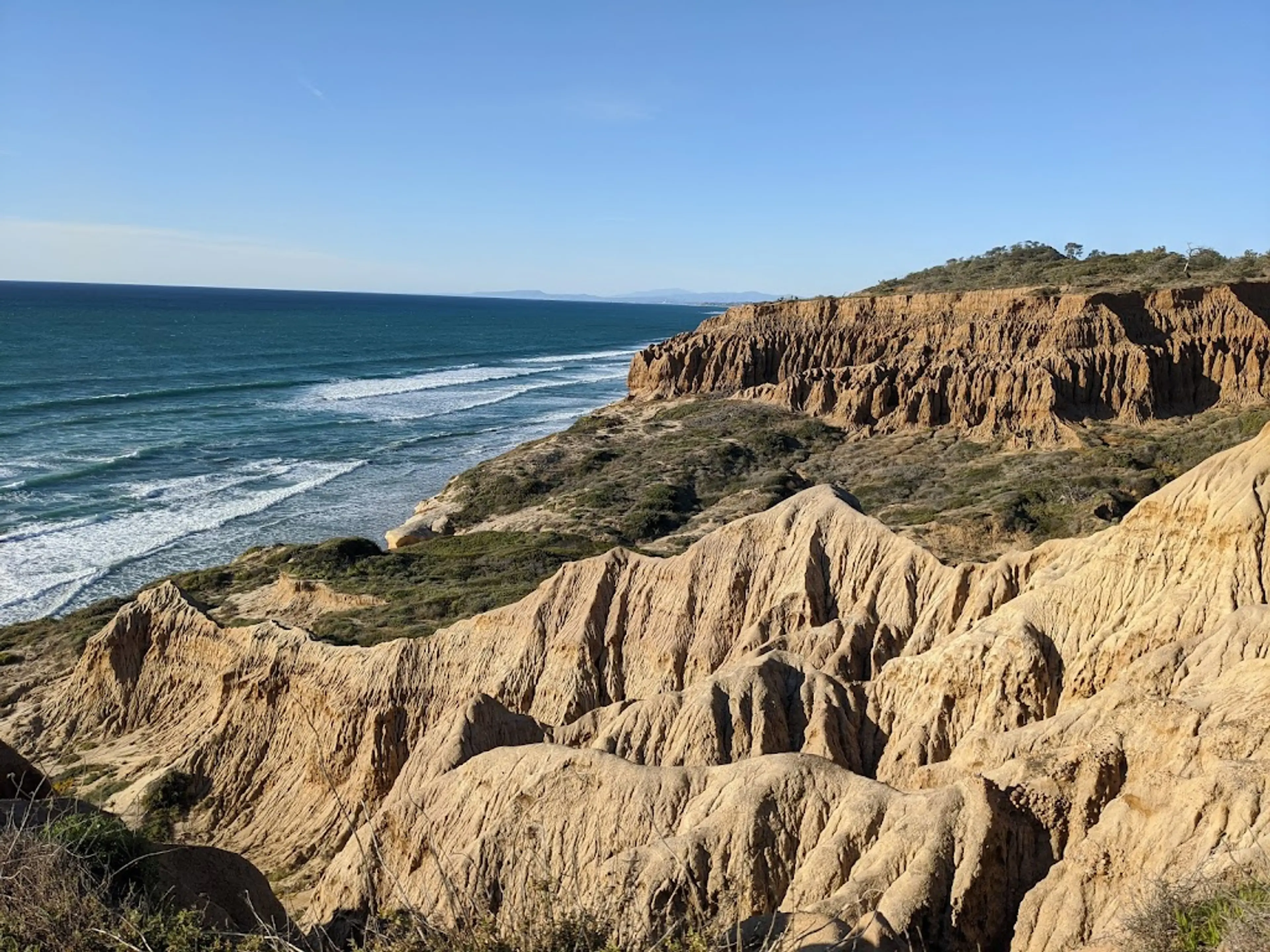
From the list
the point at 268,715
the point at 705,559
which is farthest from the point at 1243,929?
the point at 268,715

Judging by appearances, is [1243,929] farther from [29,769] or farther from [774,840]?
[29,769]

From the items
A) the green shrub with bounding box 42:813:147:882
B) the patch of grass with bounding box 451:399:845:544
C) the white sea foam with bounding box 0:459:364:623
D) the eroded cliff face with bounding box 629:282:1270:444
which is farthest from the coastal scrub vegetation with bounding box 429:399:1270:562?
the green shrub with bounding box 42:813:147:882

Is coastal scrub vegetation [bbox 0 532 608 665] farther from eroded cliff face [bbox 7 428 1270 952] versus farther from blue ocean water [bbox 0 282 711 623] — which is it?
blue ocean water [bbox 0 282 711 623]

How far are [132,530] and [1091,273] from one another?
238ft

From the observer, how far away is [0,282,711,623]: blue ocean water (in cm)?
5188

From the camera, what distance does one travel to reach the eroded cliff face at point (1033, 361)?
5850 centimetres

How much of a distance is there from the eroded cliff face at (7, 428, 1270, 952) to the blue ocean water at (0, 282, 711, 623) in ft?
81.7

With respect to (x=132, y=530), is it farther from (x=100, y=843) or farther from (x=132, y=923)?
(x=132, y=923)

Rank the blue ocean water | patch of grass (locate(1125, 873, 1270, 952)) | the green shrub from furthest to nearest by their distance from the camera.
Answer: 1. the blue ocean water
2. the green shrub
3. patch of grass (locate(1125, 873, 1270, 952))

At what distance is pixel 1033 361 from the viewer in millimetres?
60906

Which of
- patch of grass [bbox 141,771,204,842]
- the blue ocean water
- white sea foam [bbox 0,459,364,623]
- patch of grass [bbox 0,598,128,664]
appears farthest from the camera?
the blue ocean water

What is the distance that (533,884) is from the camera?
1070 centimetres

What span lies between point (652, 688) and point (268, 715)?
30.9ft

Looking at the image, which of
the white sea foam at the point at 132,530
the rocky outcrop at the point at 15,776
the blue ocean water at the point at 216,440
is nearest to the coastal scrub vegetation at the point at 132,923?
the rocky outcrop at the point at 15,776
